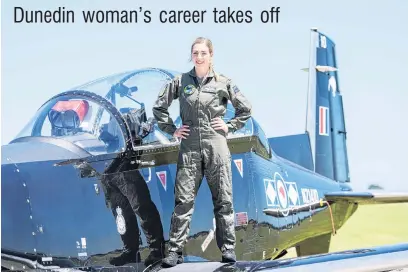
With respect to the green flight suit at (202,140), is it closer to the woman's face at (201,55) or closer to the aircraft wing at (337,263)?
the woman's face at (201,55)

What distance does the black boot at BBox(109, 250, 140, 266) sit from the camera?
4.68 metres

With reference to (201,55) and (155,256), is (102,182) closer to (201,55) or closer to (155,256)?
(155,256)

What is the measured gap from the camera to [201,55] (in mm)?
4285

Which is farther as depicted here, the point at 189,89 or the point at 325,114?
the point at 325,114

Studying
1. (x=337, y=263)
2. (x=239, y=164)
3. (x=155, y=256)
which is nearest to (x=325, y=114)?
(x=239, y=164)

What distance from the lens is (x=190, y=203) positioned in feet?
14.4

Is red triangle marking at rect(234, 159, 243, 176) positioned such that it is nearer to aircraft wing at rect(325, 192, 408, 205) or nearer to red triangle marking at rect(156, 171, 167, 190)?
red triangle marking at rect(156, 171, 167, 190)

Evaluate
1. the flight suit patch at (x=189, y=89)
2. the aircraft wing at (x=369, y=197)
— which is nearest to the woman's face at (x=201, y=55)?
the flight suit patch at (x=189, y=89)

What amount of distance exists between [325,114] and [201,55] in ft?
17.3

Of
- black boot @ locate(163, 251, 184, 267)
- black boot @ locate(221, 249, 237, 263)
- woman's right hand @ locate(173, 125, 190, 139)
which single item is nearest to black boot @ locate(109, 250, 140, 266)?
black boot @ locate(163, 251, 184, 267)

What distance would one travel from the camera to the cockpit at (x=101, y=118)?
15.4ft

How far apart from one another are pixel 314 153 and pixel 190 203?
4776 mm

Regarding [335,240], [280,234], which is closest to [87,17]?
[280,234]

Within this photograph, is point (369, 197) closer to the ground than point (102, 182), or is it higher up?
closer to the ground
